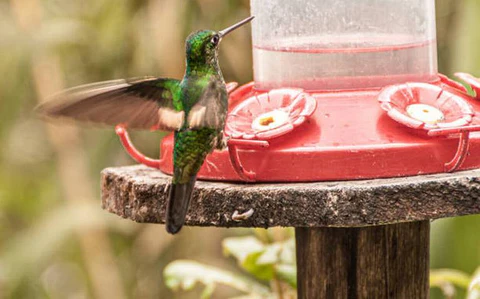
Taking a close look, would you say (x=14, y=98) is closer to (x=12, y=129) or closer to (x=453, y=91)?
(x=12, y=129)

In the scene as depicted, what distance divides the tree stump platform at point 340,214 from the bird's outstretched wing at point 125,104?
144mm

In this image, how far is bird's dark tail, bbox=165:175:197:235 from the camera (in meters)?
1.90

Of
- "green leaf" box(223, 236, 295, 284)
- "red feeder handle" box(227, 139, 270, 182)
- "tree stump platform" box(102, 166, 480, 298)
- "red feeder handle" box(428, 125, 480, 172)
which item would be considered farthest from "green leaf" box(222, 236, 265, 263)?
"red feeder handle" box(428, 125, 480, 172)

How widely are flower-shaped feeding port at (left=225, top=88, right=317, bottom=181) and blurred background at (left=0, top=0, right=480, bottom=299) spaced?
6.84 feet

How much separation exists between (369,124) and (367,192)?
0.98 ft

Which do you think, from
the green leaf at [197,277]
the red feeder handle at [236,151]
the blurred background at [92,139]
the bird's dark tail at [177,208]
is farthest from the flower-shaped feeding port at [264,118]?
the blurred background at [92,139]

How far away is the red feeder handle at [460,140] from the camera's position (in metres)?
1.84

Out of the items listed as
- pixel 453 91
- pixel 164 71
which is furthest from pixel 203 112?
pixel 164 71

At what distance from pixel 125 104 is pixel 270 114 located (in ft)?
1.11

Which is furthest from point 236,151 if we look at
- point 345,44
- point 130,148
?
point 345,44

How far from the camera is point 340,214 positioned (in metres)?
1.74

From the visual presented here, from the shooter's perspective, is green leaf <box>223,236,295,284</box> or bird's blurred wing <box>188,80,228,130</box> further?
green leaf <box>223,236,295,284</box>

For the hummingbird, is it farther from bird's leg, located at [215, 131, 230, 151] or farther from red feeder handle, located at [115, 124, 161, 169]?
red feeder handle, located at [115, 124, 161, 169]

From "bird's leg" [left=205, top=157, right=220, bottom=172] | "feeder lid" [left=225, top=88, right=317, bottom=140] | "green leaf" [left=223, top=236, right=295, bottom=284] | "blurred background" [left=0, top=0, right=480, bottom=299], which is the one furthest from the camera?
"blurred background" [left=0, top=0, right=480, bottom=299]
